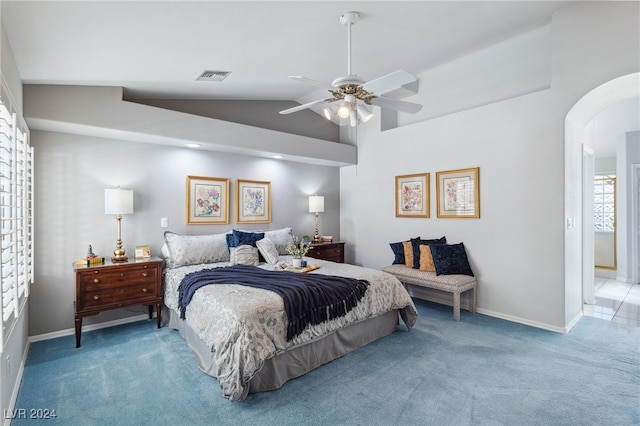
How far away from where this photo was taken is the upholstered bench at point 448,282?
13.0 feet

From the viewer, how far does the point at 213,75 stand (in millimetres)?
3598

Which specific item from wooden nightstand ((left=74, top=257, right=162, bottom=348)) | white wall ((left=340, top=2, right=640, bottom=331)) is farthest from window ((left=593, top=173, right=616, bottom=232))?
wooden nightstand ((left=74, top=257, right=162, bottom=348))

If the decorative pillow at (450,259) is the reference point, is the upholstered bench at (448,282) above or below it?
below

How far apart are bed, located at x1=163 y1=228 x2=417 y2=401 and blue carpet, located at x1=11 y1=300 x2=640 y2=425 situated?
12 centimetres

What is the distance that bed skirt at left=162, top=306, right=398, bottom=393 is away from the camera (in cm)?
252

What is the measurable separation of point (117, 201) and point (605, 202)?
8924mm

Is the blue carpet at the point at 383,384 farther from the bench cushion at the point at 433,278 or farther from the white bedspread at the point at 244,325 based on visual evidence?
the bench cushion at the point at 433,278

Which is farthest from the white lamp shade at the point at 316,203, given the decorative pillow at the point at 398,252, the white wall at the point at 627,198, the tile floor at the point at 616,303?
the white wall at the point at 627,198

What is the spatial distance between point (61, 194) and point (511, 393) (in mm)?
4694

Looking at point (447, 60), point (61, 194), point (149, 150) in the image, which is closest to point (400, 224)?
point (447, 60)

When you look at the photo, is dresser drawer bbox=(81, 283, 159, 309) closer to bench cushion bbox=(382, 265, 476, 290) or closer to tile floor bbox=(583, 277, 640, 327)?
bench cushion bbox=(382, 265, 476, 290)

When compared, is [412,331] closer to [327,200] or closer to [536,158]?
[536,158]

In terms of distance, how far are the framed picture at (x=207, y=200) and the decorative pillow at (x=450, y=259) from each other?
302cm

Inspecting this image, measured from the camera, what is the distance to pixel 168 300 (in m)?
3.71
